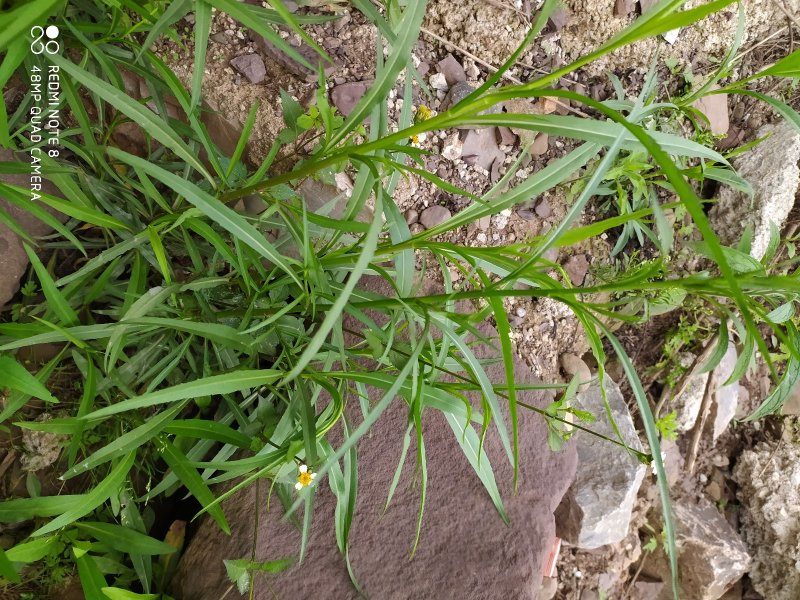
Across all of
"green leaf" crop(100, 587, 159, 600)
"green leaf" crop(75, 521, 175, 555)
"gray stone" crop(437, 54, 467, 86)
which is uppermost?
"gray stone" crop(437, 54, 467, 86)

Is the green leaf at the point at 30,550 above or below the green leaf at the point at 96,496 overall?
below

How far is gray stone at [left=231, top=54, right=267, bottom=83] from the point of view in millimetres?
1366

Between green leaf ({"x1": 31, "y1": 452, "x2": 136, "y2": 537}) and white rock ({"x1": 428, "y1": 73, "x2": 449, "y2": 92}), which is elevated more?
white rock ({"x1": 428, "y1": 73, "x2": 449, "y2": 92})

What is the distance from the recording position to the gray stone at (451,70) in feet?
5.15

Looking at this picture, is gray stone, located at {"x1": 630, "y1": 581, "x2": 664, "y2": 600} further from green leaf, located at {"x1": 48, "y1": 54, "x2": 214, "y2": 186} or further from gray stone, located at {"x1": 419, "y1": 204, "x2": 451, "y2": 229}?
green leaf, located at {"x1": 48, "y1": 54, "x2": 214, "y2": 186}

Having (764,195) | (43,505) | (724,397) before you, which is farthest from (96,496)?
(764,195)

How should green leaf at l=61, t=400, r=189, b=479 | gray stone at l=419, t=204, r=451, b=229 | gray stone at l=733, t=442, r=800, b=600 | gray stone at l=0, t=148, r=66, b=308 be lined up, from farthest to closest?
gray stone at l=733, t=442, r=800, b=600 < gray stone at l=419, t=204, r=451, b=229 < gray stone at l=0, t=148, r=66, b=308 < green leaf at l=61, t=400, r=189, b=479

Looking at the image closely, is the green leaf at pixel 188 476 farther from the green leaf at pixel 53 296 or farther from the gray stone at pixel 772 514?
the gray stone at pixel 772 514

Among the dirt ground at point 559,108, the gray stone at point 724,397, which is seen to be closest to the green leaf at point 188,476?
the dirt ground at point 559,108

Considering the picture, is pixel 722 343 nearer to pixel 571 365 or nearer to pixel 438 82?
pixel 571 365

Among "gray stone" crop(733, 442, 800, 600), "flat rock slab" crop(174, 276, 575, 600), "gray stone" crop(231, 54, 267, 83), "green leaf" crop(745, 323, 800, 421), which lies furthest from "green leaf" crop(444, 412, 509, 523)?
"gray stone" crop(733, 442, 800, 600)

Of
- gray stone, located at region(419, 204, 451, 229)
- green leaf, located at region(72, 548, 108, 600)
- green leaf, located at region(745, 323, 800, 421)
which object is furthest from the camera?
gray stone, located at region(419, 204, 451, 229)

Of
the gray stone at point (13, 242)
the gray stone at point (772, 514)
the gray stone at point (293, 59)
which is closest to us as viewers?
the gray stone at point (13, 242)

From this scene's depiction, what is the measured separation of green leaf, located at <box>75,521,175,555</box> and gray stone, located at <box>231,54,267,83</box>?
1000mm
